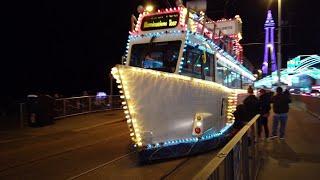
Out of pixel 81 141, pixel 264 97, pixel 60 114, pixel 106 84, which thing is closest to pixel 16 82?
pixel 106 84

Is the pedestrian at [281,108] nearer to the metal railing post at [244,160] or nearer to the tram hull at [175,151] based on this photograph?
the tram hull at [175,151]

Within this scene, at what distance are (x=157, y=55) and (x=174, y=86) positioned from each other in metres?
1.68

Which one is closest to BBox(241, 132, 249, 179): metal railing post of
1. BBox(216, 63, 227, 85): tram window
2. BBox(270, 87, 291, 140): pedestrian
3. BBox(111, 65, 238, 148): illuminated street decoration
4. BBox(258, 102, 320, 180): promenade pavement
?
BBox(258, 102, 320, 180): promenade pavement

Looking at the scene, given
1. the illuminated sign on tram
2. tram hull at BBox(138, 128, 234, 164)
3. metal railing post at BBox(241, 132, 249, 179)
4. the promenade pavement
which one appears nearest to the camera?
metal railing post at BBox(241, 132, 249, 179)

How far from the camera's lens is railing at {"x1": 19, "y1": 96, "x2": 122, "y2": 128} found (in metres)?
21.5

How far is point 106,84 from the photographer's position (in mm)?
50469

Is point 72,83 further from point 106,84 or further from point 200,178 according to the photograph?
point 200,178

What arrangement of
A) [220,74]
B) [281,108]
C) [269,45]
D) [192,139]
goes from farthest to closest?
1. [269,45]
2. [281,108]
3. [220,74]
4. [192,139]

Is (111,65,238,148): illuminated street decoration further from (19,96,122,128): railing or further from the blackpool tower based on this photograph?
the blackpool tower

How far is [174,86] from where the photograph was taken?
411 inches

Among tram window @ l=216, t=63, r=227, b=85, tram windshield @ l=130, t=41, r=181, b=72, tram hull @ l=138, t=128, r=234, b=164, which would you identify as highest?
tram windshield @ l=130, t=41, r=181, b=72

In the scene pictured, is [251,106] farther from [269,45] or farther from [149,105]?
[269,45]

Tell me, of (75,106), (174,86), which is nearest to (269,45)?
(75,106)

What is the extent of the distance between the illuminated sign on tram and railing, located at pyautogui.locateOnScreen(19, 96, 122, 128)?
9.93m
